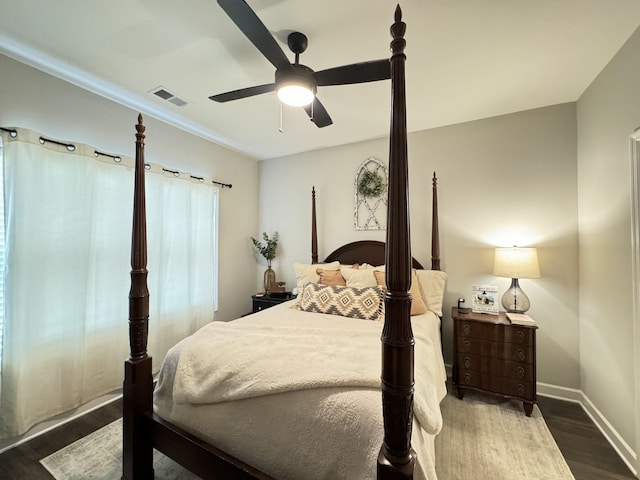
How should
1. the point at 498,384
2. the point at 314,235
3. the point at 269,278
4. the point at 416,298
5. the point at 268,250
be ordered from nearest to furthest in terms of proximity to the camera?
the point at 498,384, the point at 416,298, the point at 314,235, the point at 269,278, the point at 268,250

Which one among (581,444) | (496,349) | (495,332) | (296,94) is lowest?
(581,444)

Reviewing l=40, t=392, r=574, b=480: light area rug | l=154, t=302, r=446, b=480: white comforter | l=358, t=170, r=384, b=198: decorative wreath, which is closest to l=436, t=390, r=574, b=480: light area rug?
l=40, t=392, r=574, b=480: light area rug

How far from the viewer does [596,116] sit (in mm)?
2182

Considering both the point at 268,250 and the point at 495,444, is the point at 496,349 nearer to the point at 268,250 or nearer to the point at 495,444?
the point at 495,444

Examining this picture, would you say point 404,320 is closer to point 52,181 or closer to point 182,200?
point 52,181

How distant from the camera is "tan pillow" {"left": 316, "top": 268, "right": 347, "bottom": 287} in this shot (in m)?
2.90

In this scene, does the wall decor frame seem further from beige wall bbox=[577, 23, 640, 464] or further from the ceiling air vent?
the ceiling air vent

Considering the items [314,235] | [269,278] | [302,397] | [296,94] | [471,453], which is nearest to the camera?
[302,397]

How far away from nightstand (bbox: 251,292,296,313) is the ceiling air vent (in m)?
2.30

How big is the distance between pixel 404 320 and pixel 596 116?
8.65 ft

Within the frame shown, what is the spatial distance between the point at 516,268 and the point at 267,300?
2.67 m

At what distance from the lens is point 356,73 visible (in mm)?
1608

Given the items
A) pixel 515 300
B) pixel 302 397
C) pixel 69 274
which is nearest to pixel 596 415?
pixel 515 300

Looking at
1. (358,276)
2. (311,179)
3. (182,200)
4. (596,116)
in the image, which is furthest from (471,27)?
(182,200)
